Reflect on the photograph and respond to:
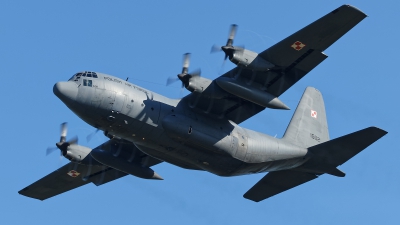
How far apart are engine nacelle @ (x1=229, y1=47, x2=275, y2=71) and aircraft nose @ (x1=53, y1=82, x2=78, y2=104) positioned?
667 centimetres

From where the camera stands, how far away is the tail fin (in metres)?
40.4

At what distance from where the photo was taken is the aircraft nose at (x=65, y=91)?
3472cm

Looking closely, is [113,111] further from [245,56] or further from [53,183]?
[53,183]

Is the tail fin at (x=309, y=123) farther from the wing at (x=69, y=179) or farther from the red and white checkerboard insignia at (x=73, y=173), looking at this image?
the red and white checkerboard insignia at (x=73, y=173)

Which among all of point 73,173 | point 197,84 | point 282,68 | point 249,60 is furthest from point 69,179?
point 282,68

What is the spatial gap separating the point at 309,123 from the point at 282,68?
20.6 ft

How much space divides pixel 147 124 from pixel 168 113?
117 centimetres

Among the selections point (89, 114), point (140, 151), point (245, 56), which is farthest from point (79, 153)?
point (245, 56)

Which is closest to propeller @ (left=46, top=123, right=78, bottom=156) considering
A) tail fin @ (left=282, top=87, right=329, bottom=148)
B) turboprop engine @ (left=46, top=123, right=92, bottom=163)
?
turboprop engine @ (left=46, top=123, right=92, bottom=163)

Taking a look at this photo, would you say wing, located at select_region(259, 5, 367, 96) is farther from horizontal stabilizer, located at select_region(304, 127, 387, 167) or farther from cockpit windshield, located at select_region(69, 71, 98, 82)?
cockpit windshield, located at select_region(69, 71, 98, 82)

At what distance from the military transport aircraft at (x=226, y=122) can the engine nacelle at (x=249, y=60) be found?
42 millimetres

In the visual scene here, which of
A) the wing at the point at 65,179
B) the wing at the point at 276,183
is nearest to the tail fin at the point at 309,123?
the wing at the point at 276,183

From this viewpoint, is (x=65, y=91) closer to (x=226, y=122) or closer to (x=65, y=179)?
(x=226, y=122)

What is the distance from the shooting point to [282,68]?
36.1 metres
